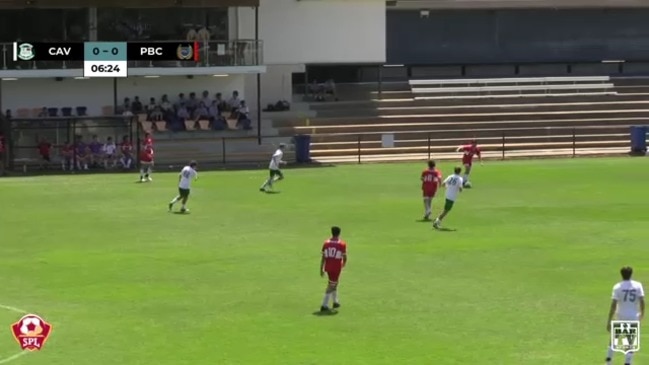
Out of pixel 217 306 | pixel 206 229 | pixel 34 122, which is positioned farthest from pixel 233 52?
pixel 217 306

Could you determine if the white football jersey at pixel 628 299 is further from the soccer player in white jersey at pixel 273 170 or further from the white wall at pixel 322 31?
the white wall at pixel 322 31

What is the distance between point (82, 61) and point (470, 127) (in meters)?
18.2

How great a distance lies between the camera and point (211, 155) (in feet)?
195

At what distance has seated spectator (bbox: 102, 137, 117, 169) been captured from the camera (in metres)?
57.3

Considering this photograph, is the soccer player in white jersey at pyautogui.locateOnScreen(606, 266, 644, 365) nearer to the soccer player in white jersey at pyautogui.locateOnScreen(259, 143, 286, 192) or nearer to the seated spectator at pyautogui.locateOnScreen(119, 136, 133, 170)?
the soccer player in white jersey at pyautogui.locateOnScreen(259, 143, 286, 192)

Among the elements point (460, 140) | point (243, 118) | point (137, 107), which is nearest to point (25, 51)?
point (137, 107)

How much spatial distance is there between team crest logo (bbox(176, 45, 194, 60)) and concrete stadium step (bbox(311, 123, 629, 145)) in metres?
6.50

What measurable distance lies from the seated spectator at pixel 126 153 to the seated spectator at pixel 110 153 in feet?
1.08

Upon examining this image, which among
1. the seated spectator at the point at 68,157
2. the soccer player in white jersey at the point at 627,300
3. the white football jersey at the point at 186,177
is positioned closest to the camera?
the soccer player in white jersey at the point at 627,300

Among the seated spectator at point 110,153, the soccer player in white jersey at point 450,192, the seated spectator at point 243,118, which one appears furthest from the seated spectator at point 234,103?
the soccer player in white jersey at point 450,192

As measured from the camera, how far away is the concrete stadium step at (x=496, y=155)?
60.2 meters

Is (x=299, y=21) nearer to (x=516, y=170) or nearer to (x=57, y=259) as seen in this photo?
(x=516, y=170)

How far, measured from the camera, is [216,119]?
61156mm

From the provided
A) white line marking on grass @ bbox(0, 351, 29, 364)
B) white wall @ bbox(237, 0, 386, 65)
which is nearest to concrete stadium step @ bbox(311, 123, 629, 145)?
white wall @ bbox(237, 0, 386, 65)
